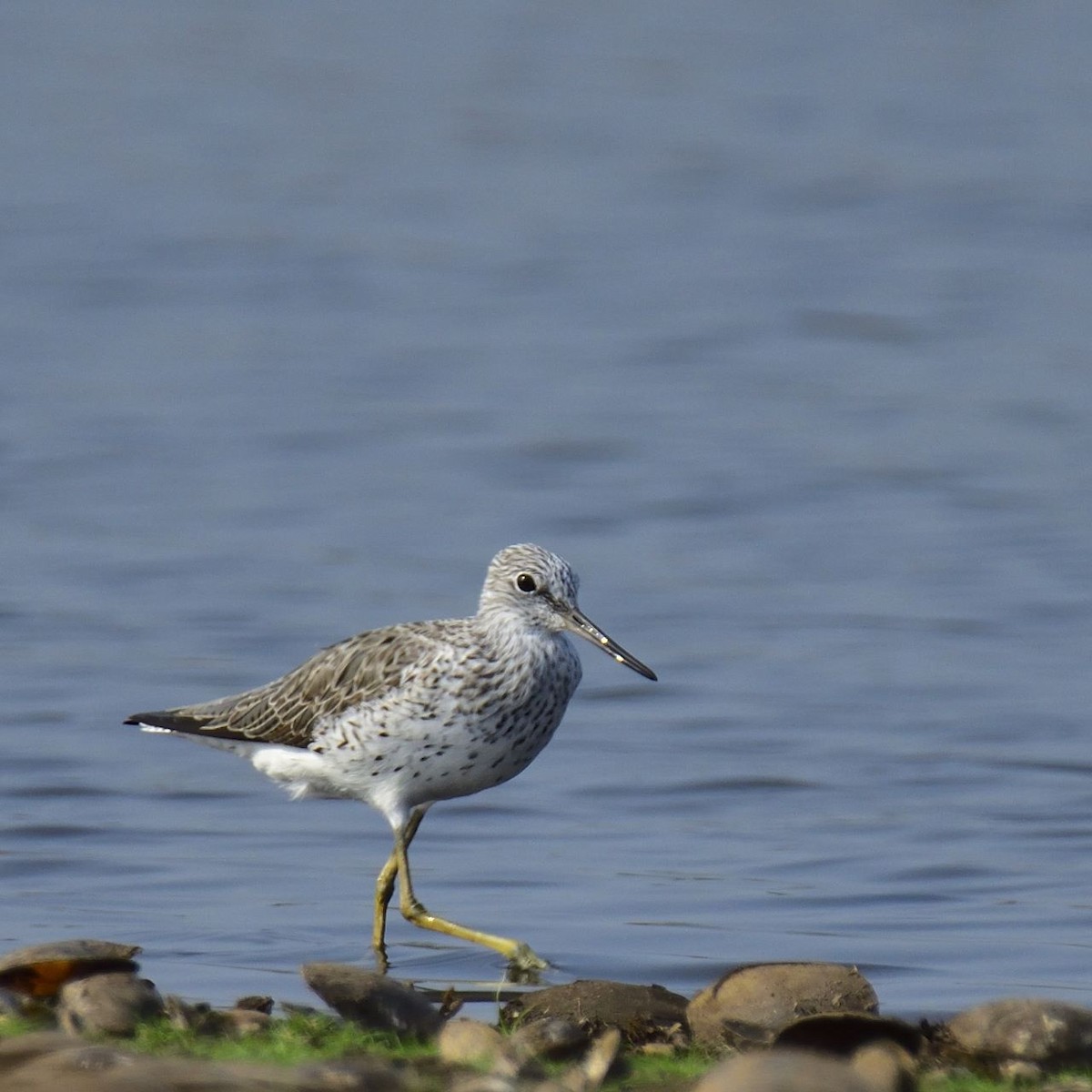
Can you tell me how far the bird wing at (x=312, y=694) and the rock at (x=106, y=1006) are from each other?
2504 millimetres

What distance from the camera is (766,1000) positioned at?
297 inches

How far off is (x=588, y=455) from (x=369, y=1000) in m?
11.3

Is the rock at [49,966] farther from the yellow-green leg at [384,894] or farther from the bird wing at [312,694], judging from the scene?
the bird wing at [312,694]

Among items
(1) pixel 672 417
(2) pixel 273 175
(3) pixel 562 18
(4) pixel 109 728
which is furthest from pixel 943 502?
(3) pixel 562 18

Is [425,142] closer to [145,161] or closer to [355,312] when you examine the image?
[145,161]

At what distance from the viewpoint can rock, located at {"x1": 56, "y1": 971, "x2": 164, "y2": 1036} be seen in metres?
7.26

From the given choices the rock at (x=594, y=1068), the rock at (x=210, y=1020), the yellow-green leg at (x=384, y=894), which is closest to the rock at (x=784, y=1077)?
the rock at (x=594, y=1068)

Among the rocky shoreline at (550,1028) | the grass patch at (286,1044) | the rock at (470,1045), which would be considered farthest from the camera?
the grass patch at (286,1044)

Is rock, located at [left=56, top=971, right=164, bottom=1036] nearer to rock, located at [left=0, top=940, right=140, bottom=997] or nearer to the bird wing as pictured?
rock, located at [left=0, top=940, right=140, bottom=997]

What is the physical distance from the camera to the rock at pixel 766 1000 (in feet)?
24.6

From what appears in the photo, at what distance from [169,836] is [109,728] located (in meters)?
1.83

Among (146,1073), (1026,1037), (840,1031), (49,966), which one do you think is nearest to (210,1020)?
(49,966)

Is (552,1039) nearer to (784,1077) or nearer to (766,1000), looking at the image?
(766,1000)

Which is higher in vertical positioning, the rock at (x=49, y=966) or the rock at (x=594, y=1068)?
the rock at (x=594, y=1068)
